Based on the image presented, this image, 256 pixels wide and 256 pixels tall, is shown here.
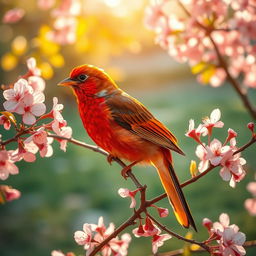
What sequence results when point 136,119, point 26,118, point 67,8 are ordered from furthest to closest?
1. point 67,8
2. point 136,119
3. point 26,118

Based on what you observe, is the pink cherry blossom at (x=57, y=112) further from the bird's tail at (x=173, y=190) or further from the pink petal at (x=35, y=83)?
Result: the bird's tail at (x=173, y=190)

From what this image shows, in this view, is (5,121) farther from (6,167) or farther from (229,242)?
(229,242)

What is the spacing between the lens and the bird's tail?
5.72 feet

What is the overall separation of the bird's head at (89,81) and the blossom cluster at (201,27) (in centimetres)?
57

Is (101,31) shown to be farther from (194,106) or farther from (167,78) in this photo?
(167,78)

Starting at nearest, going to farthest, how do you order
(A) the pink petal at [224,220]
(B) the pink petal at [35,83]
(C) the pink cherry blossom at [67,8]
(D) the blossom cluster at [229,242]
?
(D) the blossom cluster at [229,242] < (A) the pink petal at [224,220] < (B) the pink petal at [35,83] < (C) the pink cherry blossom at [67,8]

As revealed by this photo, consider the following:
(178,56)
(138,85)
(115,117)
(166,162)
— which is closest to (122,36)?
(178,56)

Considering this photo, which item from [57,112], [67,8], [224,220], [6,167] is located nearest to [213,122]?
[224,220]

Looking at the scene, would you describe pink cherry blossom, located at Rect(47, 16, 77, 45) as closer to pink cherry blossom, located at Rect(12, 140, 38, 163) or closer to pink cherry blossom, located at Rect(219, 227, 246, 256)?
pink cherry blossom, located at Rect(12, 140, 38, 163)

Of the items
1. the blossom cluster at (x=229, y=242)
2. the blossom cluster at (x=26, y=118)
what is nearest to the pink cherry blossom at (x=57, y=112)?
the blossom cluster at (x=26, y=118)

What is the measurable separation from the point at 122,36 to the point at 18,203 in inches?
118

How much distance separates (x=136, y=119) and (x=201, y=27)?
2.02 feet

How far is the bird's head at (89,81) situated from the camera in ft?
6.73

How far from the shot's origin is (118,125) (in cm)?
216
